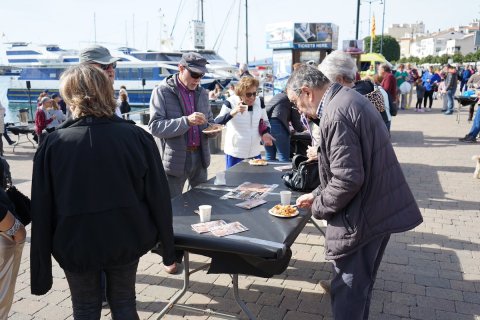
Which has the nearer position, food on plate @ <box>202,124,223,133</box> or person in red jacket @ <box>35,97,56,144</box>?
food on plate @ <box>202,124,223,133</box>

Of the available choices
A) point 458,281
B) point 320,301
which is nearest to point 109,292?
point 320,301

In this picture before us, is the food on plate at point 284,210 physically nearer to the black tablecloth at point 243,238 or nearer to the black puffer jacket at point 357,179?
the black tablecloth at point 243,238

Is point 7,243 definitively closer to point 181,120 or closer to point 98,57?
point 98,57

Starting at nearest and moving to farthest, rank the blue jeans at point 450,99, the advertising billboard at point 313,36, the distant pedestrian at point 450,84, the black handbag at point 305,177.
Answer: the black handbag at point 305,177
the distant pedestrian at point 450,84
the blue jeans at point 450,99
the advertising billboard at point 313,36

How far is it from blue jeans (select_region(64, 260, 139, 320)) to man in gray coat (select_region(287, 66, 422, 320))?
1130 millimetres

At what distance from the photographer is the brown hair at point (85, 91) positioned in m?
1.97

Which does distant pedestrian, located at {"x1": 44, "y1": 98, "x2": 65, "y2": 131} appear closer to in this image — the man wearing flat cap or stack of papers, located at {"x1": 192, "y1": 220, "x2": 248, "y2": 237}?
the man wearing flat cap

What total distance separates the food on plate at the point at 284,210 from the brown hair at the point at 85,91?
51.9 inches

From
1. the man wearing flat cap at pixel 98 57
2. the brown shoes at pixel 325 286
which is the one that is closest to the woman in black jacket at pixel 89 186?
the man wearing flat cap at pixel 98 57

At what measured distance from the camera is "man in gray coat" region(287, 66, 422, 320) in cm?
213

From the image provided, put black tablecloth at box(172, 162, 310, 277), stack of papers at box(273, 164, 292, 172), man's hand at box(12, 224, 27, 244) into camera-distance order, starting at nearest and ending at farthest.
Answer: man's hand at box(12, 224, 27, 244) → black tablecloth at box(172, 162, 310, 277) → stack of papers at box(273, 164, 292, 172)

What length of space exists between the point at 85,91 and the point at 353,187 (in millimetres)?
1429

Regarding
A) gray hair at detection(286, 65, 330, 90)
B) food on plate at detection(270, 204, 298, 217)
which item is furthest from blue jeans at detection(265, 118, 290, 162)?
gray hair at detection(286, 65, 330, 90)

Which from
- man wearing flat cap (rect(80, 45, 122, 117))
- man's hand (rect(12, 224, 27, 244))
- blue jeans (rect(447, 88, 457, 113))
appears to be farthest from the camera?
blue jeans (rect(447, 88, 457, 113))
